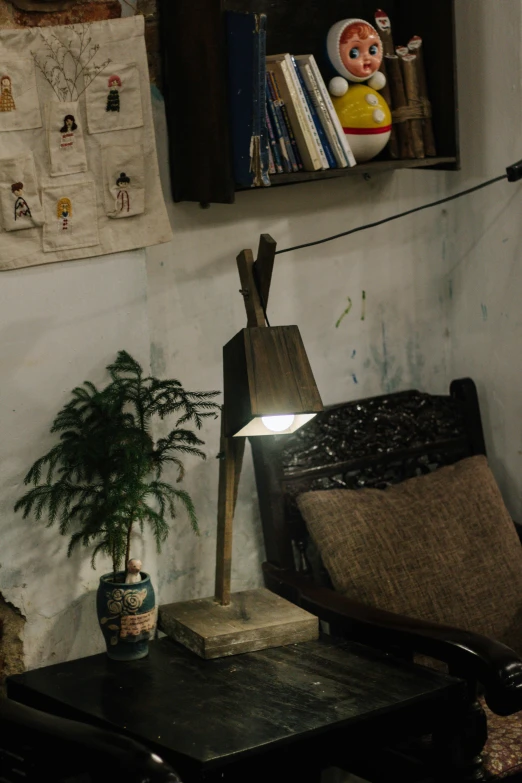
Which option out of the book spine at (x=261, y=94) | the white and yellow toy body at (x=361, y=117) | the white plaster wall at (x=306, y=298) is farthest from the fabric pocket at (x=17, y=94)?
the white and yellow toy body at (x=361, y=117)

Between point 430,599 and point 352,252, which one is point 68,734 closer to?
point 430,599

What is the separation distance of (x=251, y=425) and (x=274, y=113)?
2.71 feet

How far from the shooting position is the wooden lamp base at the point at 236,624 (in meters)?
2.34

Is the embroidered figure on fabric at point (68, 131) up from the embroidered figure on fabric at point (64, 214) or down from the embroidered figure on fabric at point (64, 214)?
up

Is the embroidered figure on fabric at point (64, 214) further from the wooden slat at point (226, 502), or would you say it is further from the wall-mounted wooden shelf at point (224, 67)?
the wooden slat at point (226, 502)

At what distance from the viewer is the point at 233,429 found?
2254mm

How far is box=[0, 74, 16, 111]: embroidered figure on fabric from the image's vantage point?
2.28 m

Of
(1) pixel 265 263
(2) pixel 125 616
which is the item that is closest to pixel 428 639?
(2) pixel 125 616

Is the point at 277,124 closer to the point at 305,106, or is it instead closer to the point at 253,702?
the point at 305,106

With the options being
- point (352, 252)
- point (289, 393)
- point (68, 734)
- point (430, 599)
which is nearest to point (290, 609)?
point (430, 599)

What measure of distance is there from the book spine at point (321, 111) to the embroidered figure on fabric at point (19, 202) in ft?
2.59

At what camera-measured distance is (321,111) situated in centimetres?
260

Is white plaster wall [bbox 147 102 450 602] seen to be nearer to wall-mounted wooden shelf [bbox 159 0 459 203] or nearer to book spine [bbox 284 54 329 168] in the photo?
wall-mounted wooden shelf [bbox 159 0 459 203]

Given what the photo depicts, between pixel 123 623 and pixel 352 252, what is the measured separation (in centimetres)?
135
